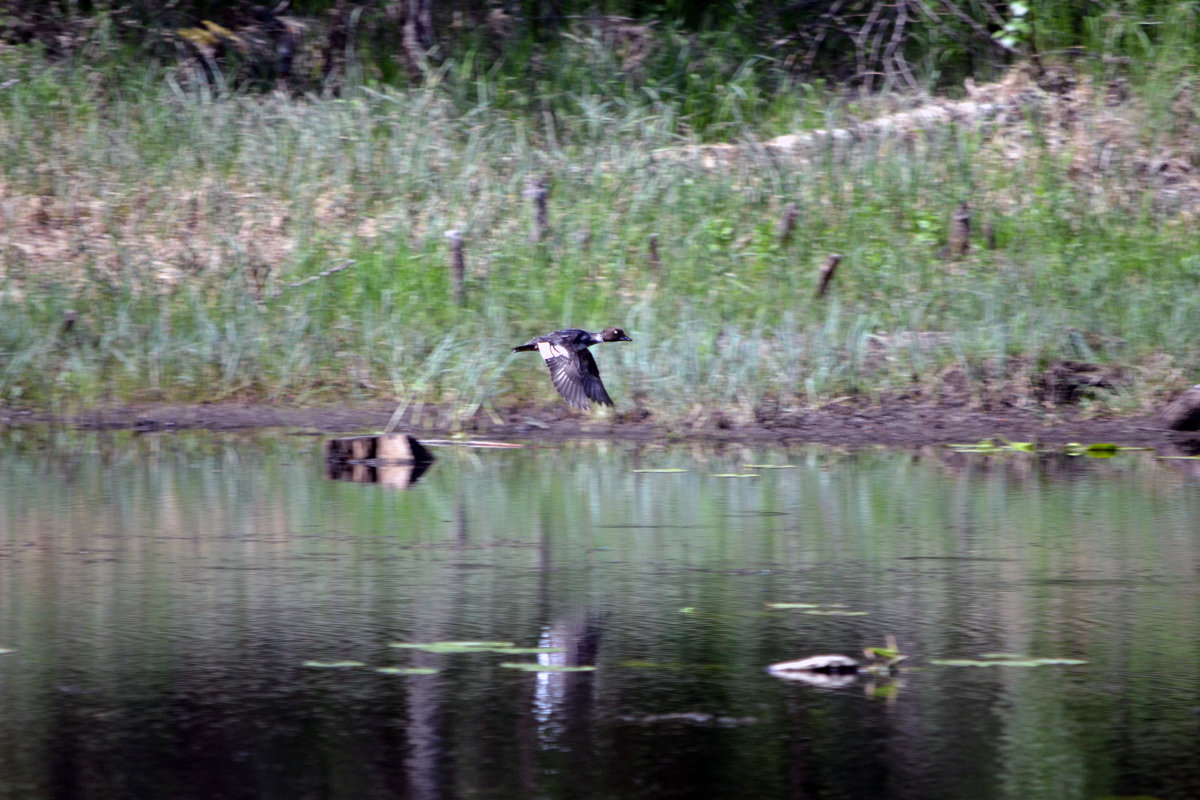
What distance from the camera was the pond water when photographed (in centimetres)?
418

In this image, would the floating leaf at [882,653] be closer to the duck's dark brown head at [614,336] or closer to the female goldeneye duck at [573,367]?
the female goldeneye duck at [573,367]

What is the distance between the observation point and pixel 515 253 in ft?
A: 46.2

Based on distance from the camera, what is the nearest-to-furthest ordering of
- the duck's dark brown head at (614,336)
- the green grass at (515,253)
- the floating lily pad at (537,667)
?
1. the floating lily pad at (537,667)
2. the duck's dark brown head at (614,336)
3. the green grass at (515,253)

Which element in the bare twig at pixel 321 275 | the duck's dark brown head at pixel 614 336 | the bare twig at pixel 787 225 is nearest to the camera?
the duck's dark brown head at pixel 614 336

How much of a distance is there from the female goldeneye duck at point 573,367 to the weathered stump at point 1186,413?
4.20m

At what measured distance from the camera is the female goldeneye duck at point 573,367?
31.0 feet

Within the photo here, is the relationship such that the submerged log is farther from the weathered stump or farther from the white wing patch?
the weathered stump

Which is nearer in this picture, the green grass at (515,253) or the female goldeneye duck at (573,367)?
the female goldeneye duck at (573,367)

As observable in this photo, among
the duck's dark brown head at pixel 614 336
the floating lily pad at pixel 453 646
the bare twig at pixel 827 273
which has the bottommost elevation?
the floating lily pad at pixel 453 646

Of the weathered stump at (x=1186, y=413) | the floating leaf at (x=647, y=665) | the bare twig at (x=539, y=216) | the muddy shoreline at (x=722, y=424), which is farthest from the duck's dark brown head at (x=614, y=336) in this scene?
the floating leaf at (x=647, y=665)

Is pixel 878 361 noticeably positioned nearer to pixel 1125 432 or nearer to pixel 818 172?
pixel 1125 432

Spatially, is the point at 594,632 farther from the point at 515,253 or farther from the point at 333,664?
the point at 515,253

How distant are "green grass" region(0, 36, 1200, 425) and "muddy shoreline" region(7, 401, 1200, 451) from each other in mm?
182

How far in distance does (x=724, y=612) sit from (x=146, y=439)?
248 inches
